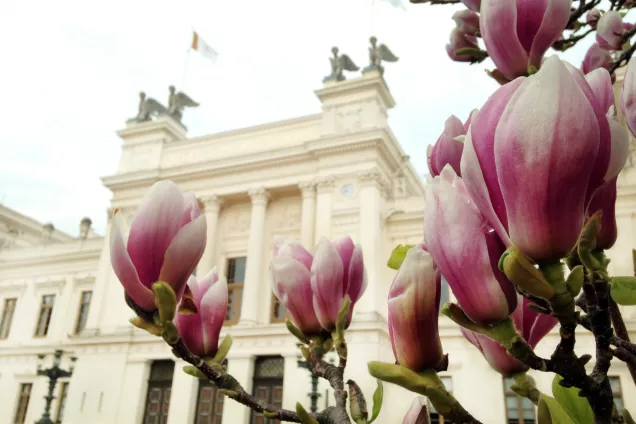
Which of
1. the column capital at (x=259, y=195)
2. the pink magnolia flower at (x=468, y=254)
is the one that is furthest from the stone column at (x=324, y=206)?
the pink magnolia flower at (x=468, y=254)

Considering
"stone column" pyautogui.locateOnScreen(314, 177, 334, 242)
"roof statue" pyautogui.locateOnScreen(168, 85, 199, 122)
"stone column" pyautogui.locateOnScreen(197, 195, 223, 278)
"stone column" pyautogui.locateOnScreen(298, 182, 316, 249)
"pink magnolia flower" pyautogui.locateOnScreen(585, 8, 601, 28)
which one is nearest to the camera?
"pink magnolia flower" pyautogui.locateOnScreen(585, 8, 601, 28)

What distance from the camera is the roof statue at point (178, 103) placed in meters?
20.7

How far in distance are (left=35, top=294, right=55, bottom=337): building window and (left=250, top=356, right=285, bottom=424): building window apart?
403 inches

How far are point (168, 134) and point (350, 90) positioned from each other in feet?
23.6

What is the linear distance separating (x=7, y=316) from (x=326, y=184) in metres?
15.0

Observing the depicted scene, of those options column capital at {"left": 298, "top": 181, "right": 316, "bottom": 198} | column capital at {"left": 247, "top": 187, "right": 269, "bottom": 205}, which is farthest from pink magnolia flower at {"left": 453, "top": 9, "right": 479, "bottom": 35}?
column capital at {"left": 247, "top": 187, "right": 269, "bottom": 205}

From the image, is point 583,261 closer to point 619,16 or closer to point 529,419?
point 619,16

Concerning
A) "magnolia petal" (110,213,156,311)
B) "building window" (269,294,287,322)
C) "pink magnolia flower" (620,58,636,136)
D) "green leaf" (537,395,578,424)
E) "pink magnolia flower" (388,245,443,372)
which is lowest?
"green leaf" (537,395,578,424)

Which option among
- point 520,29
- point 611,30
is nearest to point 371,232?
point 611,30

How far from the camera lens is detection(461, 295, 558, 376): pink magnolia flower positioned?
2.68ft

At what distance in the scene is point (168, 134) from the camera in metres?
19.9

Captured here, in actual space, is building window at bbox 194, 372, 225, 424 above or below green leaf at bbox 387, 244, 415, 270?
above

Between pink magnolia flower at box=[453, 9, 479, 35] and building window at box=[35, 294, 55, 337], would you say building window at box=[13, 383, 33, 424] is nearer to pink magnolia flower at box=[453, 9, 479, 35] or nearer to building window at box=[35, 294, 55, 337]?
building window at box=[35, 294, 55, 337]

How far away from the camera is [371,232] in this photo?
1498 cm
